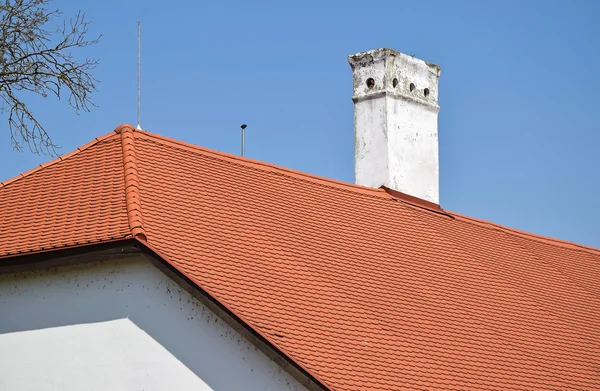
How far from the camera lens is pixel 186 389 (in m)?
14.2

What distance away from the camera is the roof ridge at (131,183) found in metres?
14.7

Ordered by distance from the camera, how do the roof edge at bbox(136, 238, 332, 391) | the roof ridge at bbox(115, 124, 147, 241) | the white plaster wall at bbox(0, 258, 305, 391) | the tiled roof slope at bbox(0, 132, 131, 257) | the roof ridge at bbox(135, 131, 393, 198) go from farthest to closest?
the roof ridge at bbox(135, 131, 393, 198)
the tiled roof slope at bbox(0, 132, 131, 257)
the roof ridge at bbox(115, 124, 147, 241)
the white plaster wall at bbox(0, 258, 305, 391)
the roof edge at bbox(136, 238, 332, 391)

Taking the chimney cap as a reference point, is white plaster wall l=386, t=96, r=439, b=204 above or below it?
below

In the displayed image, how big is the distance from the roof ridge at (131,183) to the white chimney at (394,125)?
6153mm

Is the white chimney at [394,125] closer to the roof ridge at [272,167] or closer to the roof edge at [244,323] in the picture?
the roof ridge at [272,167]

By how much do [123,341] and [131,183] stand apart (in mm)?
2589

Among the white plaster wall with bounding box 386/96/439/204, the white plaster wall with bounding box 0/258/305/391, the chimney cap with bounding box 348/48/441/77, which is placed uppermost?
the chimney cap with bounding box 348/48/441/77

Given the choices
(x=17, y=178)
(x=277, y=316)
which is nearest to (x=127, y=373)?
(x=277, y=316)

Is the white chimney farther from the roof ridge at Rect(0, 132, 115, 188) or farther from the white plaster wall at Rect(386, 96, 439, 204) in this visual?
the roof ridge at Rect(0, 132, 115, 188)

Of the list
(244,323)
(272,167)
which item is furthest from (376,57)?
(244,323)

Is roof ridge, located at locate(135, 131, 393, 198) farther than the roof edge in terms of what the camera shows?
Yes

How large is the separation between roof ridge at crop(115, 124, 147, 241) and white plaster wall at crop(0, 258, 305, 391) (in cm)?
40

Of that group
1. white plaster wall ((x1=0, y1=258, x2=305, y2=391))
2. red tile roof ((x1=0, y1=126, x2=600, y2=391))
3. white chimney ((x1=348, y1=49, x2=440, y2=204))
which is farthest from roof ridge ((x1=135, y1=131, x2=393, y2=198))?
white plaster wall ((x1=0, y1=258, x2=305, y2=391))

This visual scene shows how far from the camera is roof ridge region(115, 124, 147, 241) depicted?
14656 mm
